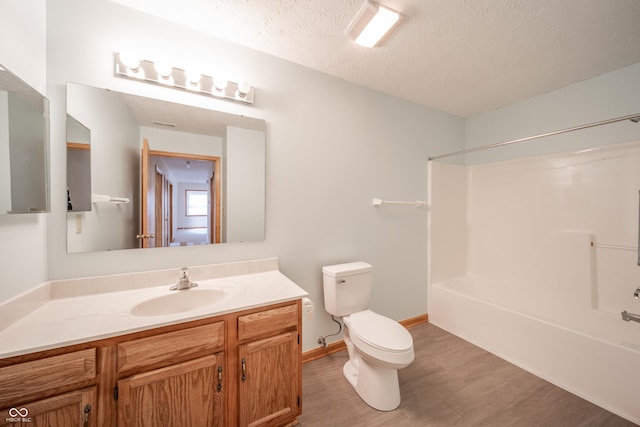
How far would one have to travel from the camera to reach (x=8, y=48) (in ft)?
3.11

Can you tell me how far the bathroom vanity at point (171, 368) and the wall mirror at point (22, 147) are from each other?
0.52 m

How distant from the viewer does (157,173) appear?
145 cm

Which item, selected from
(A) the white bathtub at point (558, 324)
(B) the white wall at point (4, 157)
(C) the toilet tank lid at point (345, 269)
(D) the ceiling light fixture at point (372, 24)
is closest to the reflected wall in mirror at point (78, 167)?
(B) the white wall at point (4, 157)

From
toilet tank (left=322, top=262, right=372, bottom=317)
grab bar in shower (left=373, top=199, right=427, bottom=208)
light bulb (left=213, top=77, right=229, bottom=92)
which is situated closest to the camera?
light bulb (left=213, top=77, right=229, bottom=92)

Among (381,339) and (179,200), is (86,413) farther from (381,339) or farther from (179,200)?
(381,339)

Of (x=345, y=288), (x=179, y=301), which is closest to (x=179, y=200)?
(x=179, y=301)

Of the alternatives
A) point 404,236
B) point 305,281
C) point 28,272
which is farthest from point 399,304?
point 28,272

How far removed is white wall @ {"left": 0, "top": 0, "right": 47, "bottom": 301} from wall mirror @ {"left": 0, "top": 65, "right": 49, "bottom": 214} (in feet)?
0.24

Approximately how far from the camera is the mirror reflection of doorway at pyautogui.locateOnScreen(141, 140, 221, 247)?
4.70 ft

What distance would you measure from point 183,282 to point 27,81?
3.97 feet

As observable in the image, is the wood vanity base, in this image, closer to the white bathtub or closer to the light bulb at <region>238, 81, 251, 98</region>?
the light bulb at <region>238, 81, 251, 98</region>

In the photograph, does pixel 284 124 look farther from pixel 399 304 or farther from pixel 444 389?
pixel 444 389

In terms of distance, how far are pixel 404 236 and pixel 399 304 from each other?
0.73m

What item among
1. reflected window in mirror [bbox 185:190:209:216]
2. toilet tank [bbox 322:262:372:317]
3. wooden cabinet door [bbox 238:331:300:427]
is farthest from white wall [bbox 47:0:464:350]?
wooden cabinet door [bbox 238:331:300:427]
